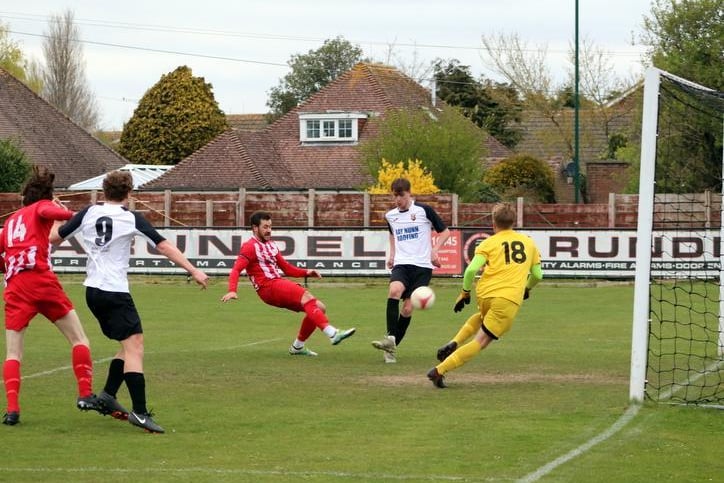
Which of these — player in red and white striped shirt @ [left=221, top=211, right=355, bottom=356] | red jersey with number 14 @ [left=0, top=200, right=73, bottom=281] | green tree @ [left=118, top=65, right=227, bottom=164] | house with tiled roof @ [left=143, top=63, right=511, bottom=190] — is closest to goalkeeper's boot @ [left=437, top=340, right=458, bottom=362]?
player in red and white striped shirt @ [left=221, top=211, right=355, bottom=356]

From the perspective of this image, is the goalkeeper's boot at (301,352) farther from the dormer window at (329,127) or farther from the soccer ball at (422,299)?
the dormer window at (329,127)

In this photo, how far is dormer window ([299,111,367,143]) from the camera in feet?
190

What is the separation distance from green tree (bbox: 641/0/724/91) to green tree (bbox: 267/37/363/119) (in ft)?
120

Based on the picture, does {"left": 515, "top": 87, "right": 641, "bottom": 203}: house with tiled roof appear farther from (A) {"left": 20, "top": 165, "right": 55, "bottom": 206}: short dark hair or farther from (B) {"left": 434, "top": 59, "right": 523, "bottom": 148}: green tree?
(A) {"left": 20, "top": 165, "right": 55, "bottom": 206}: short dark hair

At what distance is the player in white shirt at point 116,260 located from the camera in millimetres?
10078

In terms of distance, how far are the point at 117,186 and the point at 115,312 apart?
100 centimetres

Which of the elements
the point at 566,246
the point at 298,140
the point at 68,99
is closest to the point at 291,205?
the point at 566,246

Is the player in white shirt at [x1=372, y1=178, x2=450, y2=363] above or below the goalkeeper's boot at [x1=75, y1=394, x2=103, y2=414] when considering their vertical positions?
above

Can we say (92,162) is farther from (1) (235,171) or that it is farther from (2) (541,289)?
(2) (541,289)

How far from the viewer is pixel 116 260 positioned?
1018 cm

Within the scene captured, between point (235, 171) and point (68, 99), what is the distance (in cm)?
3569

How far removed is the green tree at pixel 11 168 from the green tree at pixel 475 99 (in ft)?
91.0

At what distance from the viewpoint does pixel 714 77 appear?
41188 mm

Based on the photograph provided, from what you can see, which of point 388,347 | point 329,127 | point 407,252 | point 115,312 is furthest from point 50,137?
point 115,312
